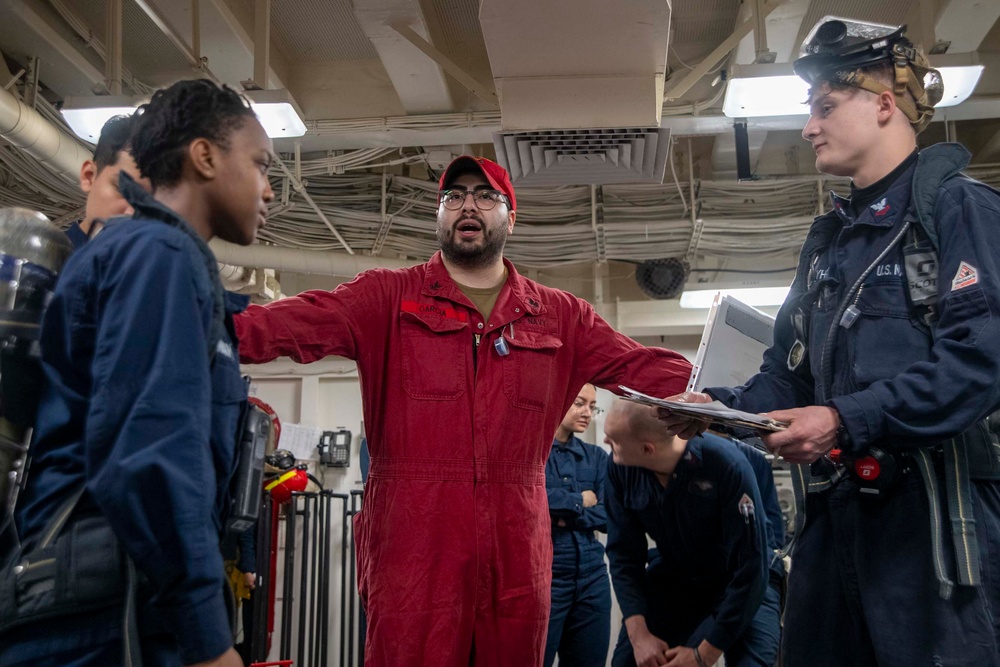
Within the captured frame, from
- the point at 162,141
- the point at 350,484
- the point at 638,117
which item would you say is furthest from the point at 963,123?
the point at 162,141

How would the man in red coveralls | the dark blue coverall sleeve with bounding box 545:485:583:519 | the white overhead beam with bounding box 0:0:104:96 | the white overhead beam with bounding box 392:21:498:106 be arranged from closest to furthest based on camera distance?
the man in red coveralls
the white overhead beam with bounding box 392:21:498:106
the white overhead beam with bounding box 0:0:104:96
the dark blue coverall sleeve with bounding box 545:485:583:519

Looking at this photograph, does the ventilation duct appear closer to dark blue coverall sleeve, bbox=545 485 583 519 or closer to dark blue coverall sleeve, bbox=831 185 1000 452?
dark blue coverall sleeve, bbox=545 485 583 519

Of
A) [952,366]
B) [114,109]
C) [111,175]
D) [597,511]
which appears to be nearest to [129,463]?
[111,175]

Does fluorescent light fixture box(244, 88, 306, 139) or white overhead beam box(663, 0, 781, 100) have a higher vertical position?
white overhead beam box(663, 0, 781, 100)

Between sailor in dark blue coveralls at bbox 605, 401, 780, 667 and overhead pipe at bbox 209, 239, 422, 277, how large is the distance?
2.83 metres

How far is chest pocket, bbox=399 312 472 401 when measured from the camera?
2.29m

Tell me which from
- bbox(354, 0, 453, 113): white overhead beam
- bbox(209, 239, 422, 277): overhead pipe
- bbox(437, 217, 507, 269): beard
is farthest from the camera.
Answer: bbox(209, 239, 422, 277): overhead pipe

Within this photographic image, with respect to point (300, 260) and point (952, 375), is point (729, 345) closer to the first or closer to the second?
point (952, 375)

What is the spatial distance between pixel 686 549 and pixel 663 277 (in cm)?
404

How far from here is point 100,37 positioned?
461 cm

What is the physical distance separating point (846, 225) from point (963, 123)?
197 inches

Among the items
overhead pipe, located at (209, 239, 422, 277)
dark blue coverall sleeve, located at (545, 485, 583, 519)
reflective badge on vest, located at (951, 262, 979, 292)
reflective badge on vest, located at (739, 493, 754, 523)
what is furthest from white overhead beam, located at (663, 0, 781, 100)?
overhead pipe, located at (209, 239, 422, 277)

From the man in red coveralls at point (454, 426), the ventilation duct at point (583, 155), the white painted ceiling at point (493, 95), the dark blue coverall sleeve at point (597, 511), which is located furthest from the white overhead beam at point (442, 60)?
the dark blue coverall sleeve at point (597, 511)

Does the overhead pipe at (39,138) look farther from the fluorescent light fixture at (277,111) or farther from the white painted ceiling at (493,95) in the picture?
the fluorescent light fixture at (277,111)
